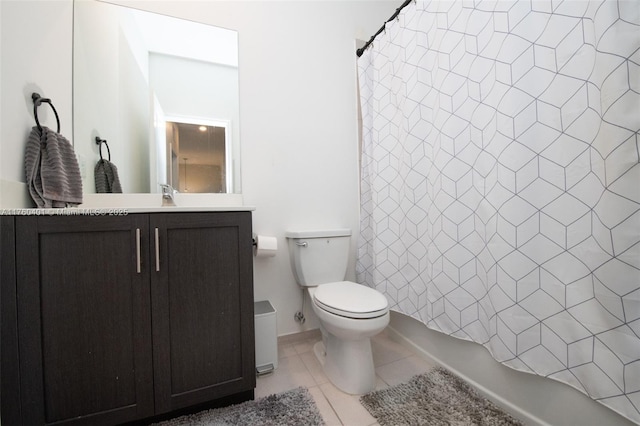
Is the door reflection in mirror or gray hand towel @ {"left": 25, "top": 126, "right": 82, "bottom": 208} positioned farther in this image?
the door reflection in mirror

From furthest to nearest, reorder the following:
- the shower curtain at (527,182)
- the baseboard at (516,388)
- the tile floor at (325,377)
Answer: the tile floor at (325,377), the baseboard at (516,388), the shower curtain at (527,182)

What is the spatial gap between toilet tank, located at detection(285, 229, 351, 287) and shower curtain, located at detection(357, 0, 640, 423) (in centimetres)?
37

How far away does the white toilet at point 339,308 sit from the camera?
106 cm

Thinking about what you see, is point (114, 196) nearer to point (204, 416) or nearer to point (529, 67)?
point (204, 416)

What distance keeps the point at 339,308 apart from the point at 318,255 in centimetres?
44

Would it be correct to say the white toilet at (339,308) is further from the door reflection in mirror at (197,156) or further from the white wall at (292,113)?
the door reflection in mirror at (197,156)

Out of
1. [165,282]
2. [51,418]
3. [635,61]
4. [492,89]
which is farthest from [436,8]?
[51,418]

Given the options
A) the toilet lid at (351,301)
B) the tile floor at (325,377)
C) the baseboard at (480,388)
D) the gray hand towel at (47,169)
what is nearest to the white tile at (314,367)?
the tile floor at (325,377)

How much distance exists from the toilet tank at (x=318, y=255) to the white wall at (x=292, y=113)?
14 cm

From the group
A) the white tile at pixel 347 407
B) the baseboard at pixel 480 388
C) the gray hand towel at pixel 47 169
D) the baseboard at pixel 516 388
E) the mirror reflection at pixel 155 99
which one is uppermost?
the mirror reflection at pixel 155 99

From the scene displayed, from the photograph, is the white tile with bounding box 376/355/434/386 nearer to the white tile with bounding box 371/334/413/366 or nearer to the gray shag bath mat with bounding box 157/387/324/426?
the white tile with bounding box 371/334/413/366

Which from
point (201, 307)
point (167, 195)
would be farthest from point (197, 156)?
point (201, 307)

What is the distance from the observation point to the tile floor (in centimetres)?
102


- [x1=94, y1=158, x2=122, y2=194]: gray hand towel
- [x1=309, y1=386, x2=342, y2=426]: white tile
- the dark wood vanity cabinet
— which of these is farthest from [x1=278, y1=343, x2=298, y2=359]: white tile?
[x1=94, y1=158, x2=122, y2=194]: gray hand towel
